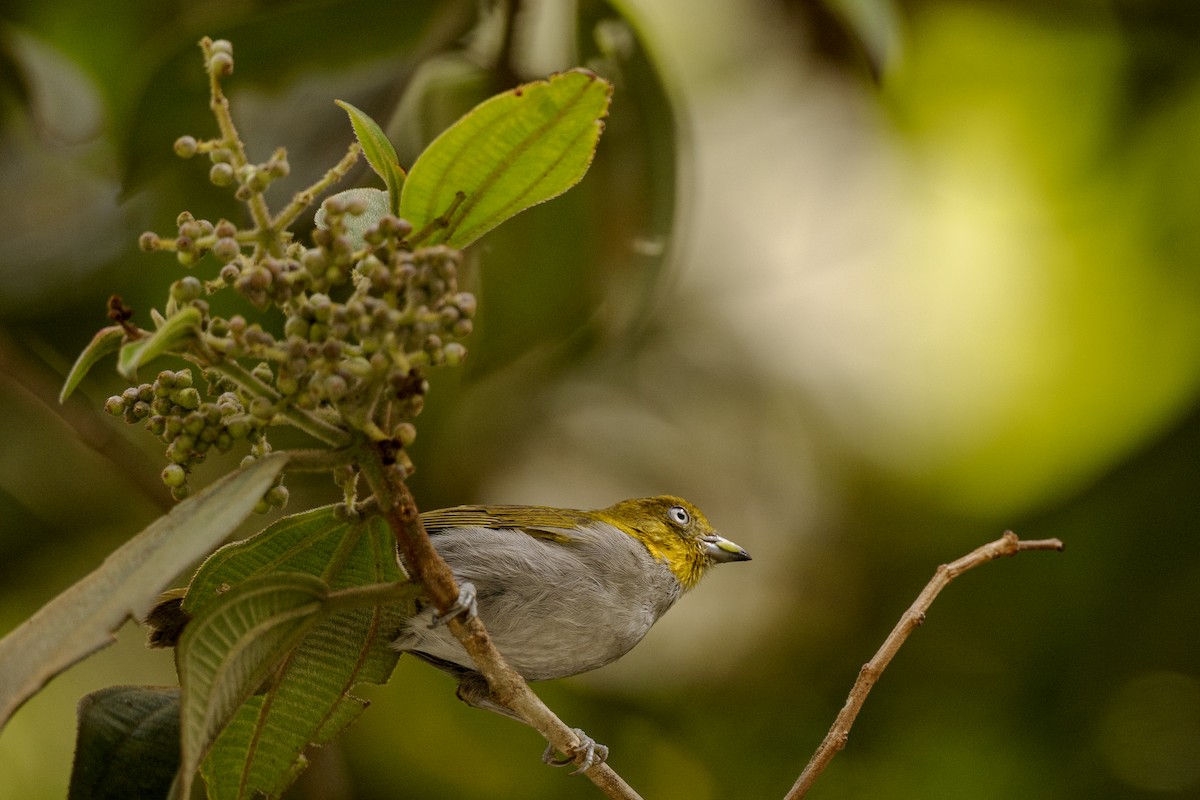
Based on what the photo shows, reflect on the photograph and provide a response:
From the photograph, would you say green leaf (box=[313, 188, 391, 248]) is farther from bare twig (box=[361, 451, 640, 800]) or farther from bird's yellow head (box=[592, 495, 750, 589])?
bird's yellow head (box=[592, 495, 750, 589])

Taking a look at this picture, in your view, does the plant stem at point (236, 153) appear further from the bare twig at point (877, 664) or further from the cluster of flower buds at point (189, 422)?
the bare twig at point (877, 664)

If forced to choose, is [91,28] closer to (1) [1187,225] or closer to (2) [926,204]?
(2) [926,204]

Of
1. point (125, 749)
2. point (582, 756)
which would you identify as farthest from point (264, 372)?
point (582, 756)

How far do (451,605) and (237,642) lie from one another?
8.8 inches

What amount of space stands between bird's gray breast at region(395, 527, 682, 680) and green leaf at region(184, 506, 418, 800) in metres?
0.37

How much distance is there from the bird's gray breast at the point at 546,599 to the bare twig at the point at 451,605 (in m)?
0.44

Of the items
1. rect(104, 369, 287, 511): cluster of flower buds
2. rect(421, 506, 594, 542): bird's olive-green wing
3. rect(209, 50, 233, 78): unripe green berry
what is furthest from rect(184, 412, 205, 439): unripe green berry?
rect(421, 506, 594, 542): bird's olive-green wing

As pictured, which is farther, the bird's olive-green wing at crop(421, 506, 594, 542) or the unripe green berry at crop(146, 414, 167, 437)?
the bird's olive-green wing at crop(421, 506, 594, 542)

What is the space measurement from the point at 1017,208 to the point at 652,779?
195cm

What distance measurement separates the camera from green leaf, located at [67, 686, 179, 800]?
1199 mm

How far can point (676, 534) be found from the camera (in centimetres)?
270

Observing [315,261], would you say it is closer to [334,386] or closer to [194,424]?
[334,386]

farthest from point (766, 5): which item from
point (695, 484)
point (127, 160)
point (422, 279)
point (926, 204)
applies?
point (422, 279)

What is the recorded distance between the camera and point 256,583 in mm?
1193
